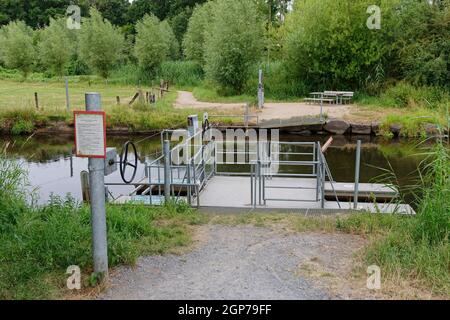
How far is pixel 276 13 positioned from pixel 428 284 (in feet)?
142

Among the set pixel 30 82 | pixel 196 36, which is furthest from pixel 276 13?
pixel 30 82

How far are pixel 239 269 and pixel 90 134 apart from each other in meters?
1.85

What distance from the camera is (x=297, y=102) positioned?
2384cm

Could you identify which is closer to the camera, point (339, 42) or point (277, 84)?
point (339, 42)

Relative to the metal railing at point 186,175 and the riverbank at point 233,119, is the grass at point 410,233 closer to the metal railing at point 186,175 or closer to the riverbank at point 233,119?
the metal railing at point 186,175

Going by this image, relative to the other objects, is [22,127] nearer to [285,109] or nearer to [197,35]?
[285,109]

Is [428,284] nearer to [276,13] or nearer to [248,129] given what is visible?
[248,129]

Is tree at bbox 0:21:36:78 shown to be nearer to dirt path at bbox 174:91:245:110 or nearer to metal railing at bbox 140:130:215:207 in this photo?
dirt path at bbox 174:91:245:110

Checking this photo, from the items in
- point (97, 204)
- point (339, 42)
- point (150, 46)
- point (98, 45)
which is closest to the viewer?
point (97, 204)

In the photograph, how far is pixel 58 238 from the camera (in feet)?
16.0

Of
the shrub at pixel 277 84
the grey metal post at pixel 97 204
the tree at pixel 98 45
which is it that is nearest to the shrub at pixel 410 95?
the shrub at pixel 277 84

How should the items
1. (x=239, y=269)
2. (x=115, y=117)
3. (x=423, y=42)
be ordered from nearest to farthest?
1. (x=239, y=269)
2. (x=115, y=117)
3. (x=423, y=42)

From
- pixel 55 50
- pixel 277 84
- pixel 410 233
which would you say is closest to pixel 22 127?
pixel 277 84
